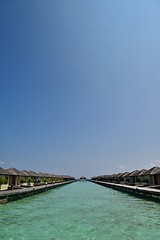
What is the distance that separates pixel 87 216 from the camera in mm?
10484

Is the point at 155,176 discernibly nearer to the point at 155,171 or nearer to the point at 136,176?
the point at 155,171

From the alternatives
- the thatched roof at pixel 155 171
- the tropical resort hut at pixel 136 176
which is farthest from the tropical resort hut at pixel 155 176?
the tropical resort hut at pixel 136 176

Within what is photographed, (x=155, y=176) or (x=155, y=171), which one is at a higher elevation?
(x=155, y=171)

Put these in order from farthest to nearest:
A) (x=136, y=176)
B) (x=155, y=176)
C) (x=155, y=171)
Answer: (x=136, y=176)
(x=155, y=176)
(x=155, y=171)

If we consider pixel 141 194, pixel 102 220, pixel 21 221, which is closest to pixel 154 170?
pixel 141 194

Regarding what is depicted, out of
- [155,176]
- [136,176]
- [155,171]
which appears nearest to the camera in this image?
[155,171]

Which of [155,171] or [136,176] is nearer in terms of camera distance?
[155,171]

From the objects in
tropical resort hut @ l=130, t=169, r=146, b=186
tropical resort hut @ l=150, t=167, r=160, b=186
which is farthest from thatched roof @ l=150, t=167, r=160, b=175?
tropical resort hut @ l=130, t=169, r=146, b=186

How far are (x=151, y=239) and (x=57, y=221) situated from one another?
4.23 m

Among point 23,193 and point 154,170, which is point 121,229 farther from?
point 154,170

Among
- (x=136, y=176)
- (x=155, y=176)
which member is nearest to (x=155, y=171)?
(x=155, y=176)

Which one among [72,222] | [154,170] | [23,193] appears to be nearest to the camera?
[72,222]

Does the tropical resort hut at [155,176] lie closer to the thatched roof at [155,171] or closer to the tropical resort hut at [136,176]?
the thatched roof at [155,171]

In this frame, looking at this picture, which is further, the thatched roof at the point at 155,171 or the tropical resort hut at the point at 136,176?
the tropical resort hut at the point at 136,176
